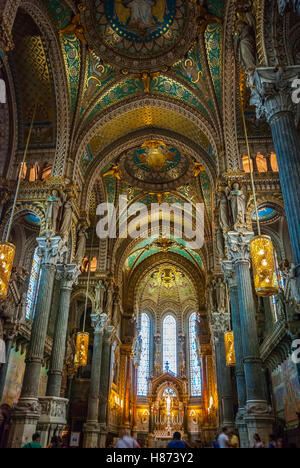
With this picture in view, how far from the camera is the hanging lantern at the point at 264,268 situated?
7977mm

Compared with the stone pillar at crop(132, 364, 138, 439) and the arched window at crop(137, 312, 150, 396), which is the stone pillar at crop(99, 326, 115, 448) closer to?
the stone pillar at crop(132, 364, 138, 439)

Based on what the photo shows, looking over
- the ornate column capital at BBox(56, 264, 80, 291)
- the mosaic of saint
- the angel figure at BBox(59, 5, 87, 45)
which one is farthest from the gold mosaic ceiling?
the ornate column capital at BBox(56, 264, 80, 291)

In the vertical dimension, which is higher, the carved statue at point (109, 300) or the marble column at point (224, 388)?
the carved statue at point (109, 300)

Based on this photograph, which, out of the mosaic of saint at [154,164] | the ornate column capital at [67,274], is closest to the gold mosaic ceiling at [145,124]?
the mosaic of saint at [154,164]

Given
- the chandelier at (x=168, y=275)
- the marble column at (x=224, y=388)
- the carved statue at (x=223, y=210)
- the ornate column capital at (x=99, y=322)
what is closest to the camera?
the carved statue at (x=223, y=210)

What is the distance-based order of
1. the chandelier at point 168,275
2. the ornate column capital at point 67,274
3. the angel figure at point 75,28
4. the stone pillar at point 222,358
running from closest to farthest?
the angel figure at point 75,28, the ornate column capital at point 67,274, the stone pillar at point 222,358, the chandelier at point 168,275

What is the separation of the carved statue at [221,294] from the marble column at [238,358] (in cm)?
Answer: 661

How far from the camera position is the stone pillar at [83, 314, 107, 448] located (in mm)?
17289

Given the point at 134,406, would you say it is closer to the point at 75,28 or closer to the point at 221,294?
the point at 221,294

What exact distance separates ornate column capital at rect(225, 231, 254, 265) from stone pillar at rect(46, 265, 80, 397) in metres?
6.04

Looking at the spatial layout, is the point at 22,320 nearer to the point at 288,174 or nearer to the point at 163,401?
the point at 288,174

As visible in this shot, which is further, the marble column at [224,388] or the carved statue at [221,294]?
the carved statue at [221,294]

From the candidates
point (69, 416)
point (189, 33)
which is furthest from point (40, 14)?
point (69, 416)

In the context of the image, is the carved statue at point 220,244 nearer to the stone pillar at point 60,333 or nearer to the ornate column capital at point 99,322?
the stone pillar at point 60,333
